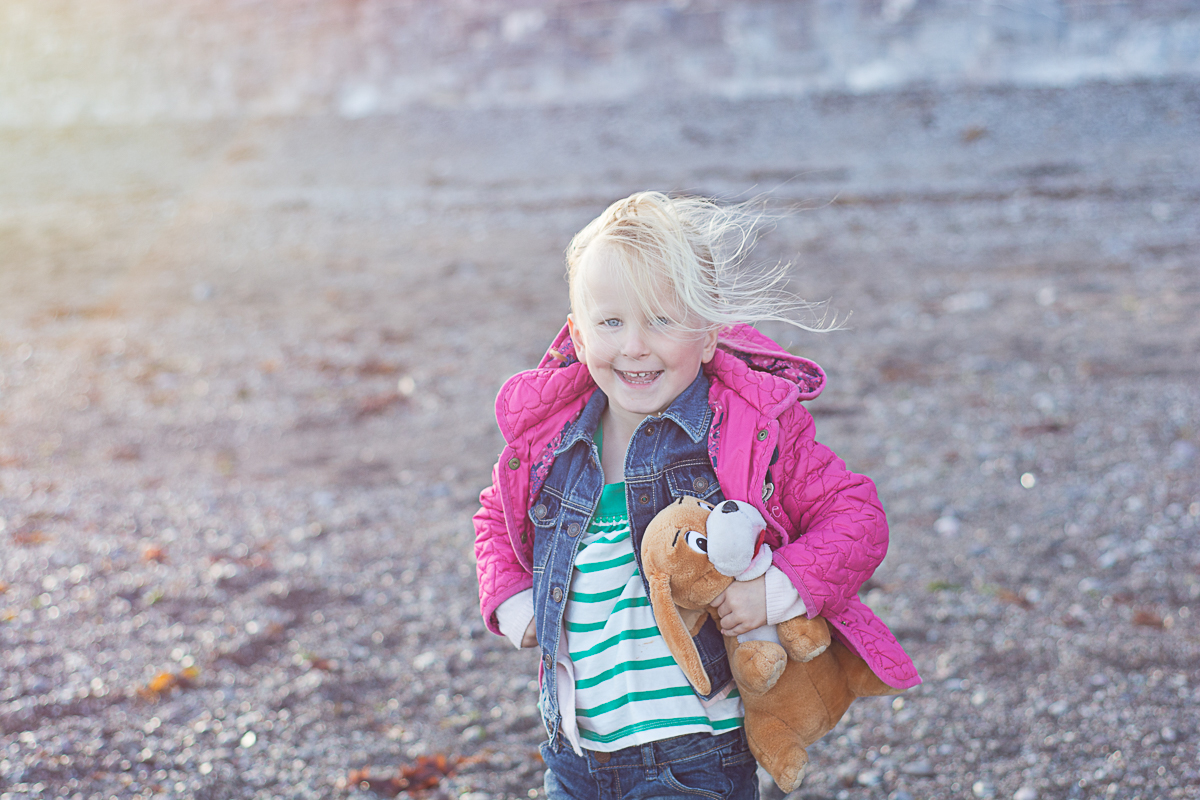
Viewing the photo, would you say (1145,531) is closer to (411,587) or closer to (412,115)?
(411,587)

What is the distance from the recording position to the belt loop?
2502 millimetres

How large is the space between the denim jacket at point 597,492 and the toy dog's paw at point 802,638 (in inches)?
8.6

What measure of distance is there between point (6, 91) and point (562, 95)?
17.2 metres

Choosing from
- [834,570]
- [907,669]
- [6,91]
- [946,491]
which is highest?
[834,570]

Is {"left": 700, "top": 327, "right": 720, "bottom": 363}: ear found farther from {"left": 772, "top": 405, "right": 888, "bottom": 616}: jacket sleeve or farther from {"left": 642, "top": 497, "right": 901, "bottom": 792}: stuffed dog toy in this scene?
{"left": 642, "top": 497, "right": 901, "bottom": 792}: stuffed dog toy

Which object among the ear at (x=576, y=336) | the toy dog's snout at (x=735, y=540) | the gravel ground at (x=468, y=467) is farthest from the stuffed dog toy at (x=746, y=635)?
the gravel ground at (x=468, y=467)

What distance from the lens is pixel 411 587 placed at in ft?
18.8

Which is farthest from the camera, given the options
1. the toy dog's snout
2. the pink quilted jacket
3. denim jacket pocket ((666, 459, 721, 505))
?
denim jacket pocket ((666, 459, 721, 505))

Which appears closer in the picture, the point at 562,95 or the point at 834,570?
the point at 834,570

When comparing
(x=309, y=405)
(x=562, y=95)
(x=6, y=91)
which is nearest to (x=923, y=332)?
(x=309, y=405)

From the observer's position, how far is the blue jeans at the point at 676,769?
2508mm

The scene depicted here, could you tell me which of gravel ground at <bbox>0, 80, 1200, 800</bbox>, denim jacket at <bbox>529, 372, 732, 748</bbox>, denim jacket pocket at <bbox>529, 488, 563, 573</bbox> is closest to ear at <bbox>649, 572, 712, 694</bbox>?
denim jacket at <bbox>529, 372, 732, 748</bbox>

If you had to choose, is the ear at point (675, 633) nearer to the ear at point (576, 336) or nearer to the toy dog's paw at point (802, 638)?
the toy dog's paw at point (802, 638)

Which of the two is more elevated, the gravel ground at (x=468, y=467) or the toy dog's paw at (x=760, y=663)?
the toy dog's paw at (x=760, y=663)
